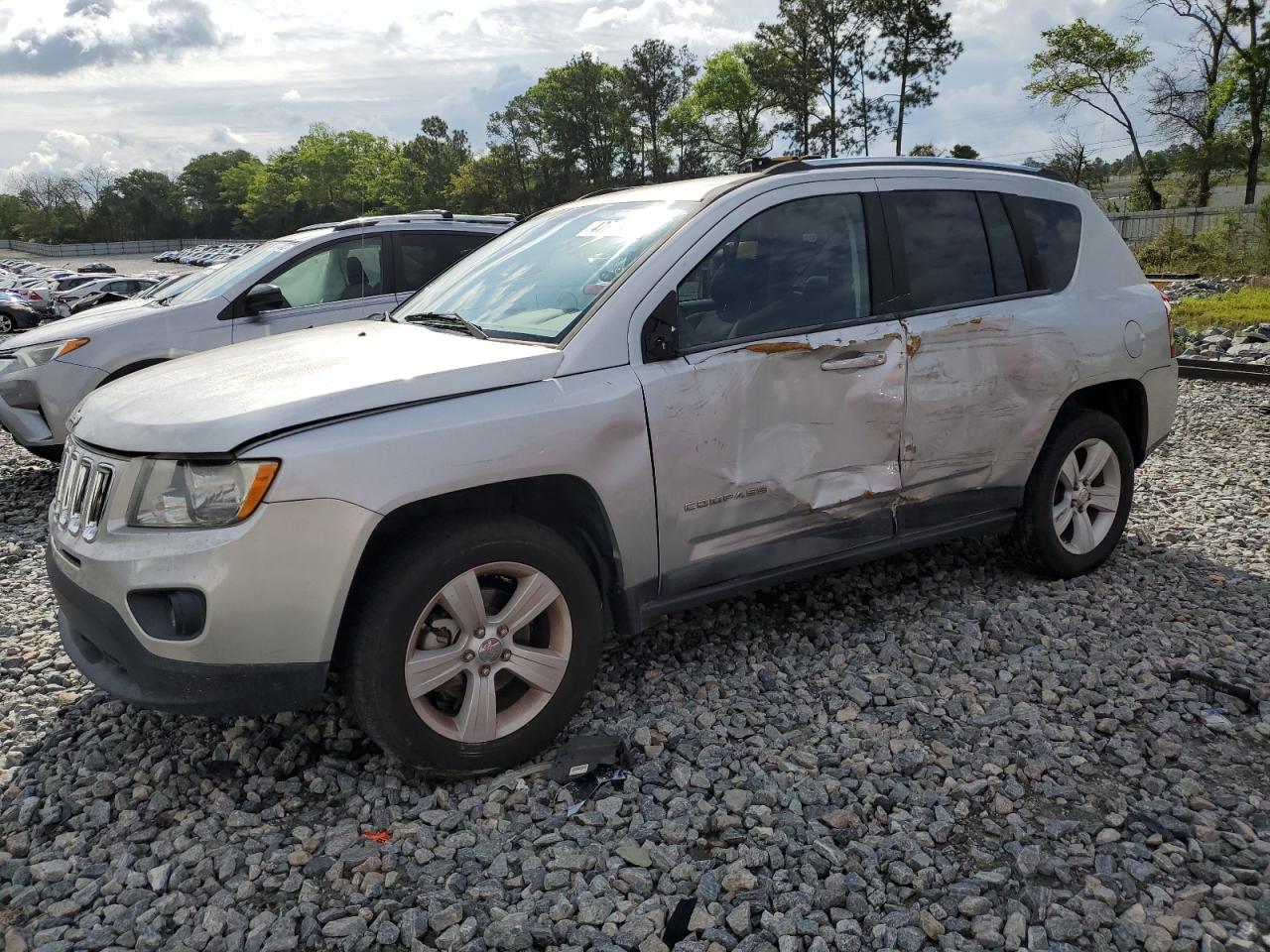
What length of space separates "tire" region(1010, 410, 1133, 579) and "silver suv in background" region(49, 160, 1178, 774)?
0.8 inches

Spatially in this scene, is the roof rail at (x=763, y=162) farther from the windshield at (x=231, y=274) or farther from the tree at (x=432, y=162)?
the tree at (x=432, y=162)

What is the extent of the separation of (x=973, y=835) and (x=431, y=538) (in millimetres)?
1870

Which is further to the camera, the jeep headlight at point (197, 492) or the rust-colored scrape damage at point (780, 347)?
the rust-colored scrape damage at point (780, 347)

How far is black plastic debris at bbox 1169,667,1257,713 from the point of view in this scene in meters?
3.71

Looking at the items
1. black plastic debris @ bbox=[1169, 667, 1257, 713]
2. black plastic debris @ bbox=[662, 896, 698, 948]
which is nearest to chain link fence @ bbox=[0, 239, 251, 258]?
black plastic debris @ bbox=[1169, 667, 1257, 713]

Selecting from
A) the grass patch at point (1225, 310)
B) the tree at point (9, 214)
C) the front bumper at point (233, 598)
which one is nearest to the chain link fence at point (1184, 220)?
the grass patch at point (1225, 310)

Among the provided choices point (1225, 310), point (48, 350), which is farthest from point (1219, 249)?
point (48, 350)

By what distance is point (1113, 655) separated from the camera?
409cm

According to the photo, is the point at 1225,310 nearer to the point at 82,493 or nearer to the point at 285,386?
the point at 285,386

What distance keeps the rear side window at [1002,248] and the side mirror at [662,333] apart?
1756mm

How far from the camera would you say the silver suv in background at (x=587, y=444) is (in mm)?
2857

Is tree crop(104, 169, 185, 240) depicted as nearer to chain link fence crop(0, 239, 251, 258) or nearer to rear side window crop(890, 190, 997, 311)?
chain link fence crop(0, 239, 251, 258)

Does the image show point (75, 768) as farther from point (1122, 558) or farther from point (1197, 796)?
point (1122, 558)

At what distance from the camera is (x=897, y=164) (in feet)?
14.1
